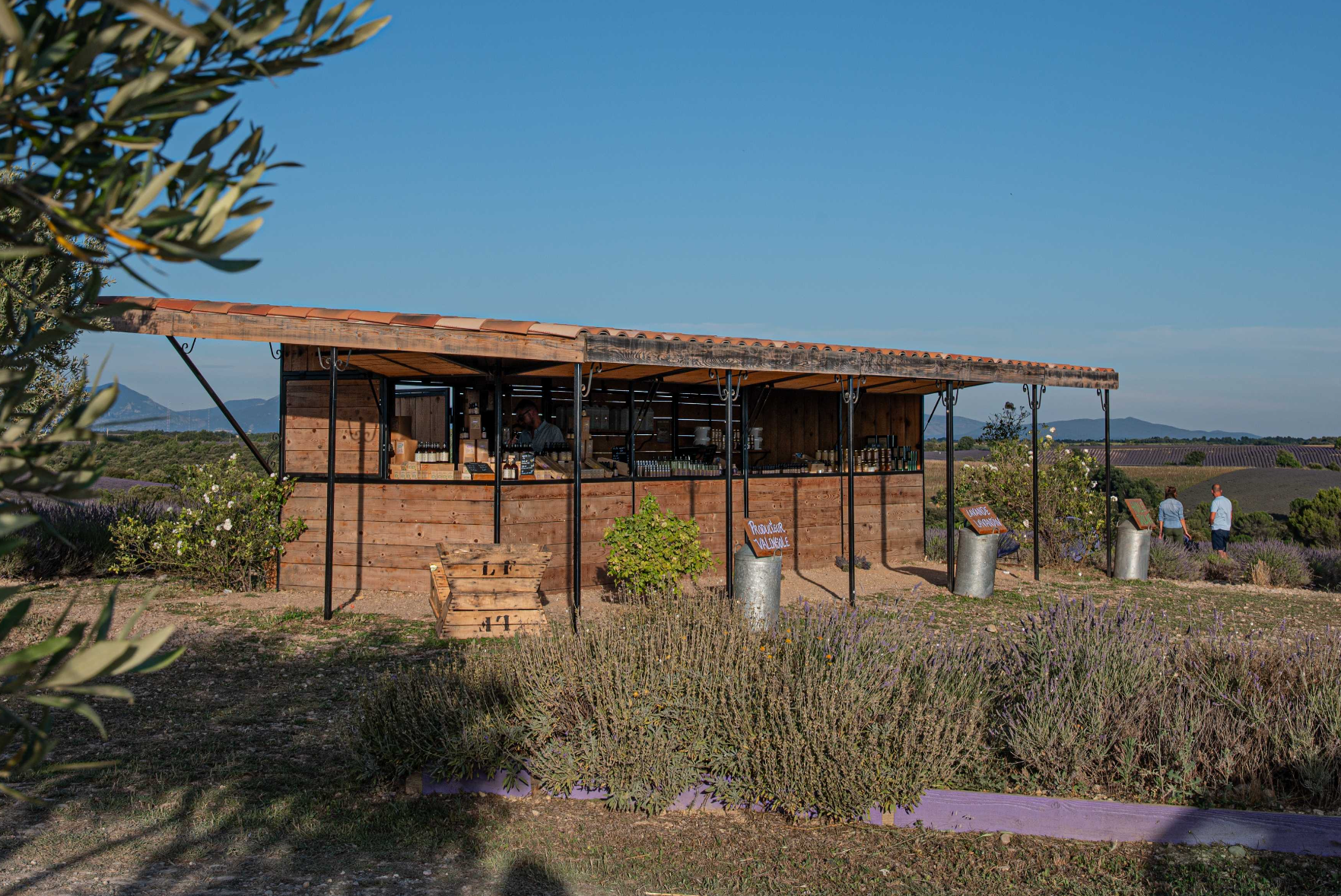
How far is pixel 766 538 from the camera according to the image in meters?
8.66

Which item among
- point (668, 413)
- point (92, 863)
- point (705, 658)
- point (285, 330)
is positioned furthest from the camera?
point (668, 413)

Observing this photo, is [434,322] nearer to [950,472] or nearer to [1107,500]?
[950,472]

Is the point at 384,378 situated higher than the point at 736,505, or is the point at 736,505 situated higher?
the point at 384,378

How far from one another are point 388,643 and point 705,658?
4.25m

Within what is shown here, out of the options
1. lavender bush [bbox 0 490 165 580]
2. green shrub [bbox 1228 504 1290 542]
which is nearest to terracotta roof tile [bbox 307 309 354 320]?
lavender bush [bbox 0 490 165 580]

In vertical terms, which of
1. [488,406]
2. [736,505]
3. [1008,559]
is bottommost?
[1008,559]

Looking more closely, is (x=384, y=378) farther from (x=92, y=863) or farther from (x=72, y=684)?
(x=72, y=684)

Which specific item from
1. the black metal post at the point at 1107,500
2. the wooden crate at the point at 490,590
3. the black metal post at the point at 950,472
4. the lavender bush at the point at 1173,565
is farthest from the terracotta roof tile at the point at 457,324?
the lavender bush at the point at 1173,565

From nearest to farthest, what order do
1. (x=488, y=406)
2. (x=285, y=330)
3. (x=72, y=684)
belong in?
(x=72, y=684)
(x=285, y=330)
(x=488, y=406)

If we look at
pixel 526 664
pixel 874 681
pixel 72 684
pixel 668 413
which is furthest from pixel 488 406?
pixel 72 684

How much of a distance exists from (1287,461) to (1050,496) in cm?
5546

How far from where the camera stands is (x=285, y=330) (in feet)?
26.0

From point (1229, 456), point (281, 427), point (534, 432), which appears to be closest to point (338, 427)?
point (281, 427)

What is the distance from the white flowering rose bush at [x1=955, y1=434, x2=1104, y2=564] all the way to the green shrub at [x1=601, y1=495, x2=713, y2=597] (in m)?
7.44
